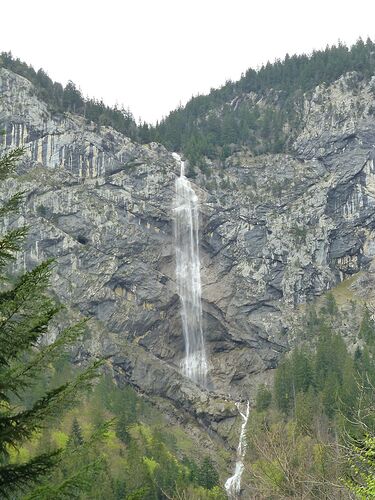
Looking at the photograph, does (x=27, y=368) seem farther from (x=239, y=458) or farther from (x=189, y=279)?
(x=189, y=279)

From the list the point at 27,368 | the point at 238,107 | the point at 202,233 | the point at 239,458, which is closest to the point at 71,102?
the point at 202,233

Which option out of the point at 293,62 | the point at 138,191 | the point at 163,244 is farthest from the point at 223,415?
the point at 293,62

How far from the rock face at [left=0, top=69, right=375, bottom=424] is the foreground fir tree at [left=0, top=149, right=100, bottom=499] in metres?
76.0

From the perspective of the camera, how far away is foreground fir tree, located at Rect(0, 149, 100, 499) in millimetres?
8758

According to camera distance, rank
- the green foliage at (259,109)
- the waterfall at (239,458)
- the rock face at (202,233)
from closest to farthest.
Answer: the waterfall at (239,458) → the rock face at (202,233) → the green foliage at (259,109)

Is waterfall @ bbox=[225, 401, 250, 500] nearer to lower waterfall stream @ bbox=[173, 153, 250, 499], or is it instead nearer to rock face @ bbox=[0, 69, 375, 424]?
lower waterfall stream @ bbox=[173, 153, 250, 499]

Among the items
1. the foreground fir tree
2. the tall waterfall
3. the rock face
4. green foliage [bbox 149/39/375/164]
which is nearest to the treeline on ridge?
green foliage [bbox 149/39/375/164]

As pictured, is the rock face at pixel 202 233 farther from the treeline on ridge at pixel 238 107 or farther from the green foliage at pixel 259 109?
the green foliage at pixel 259 109

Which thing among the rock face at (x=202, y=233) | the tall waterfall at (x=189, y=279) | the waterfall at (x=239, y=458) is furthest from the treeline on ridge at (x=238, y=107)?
the waterfall at (x=239, y=458)

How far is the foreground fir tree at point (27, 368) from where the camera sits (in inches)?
345

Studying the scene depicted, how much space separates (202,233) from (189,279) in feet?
28.9

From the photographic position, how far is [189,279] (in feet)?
314

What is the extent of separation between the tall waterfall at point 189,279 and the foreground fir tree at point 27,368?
82.0m

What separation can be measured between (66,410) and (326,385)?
62399 millimetres
